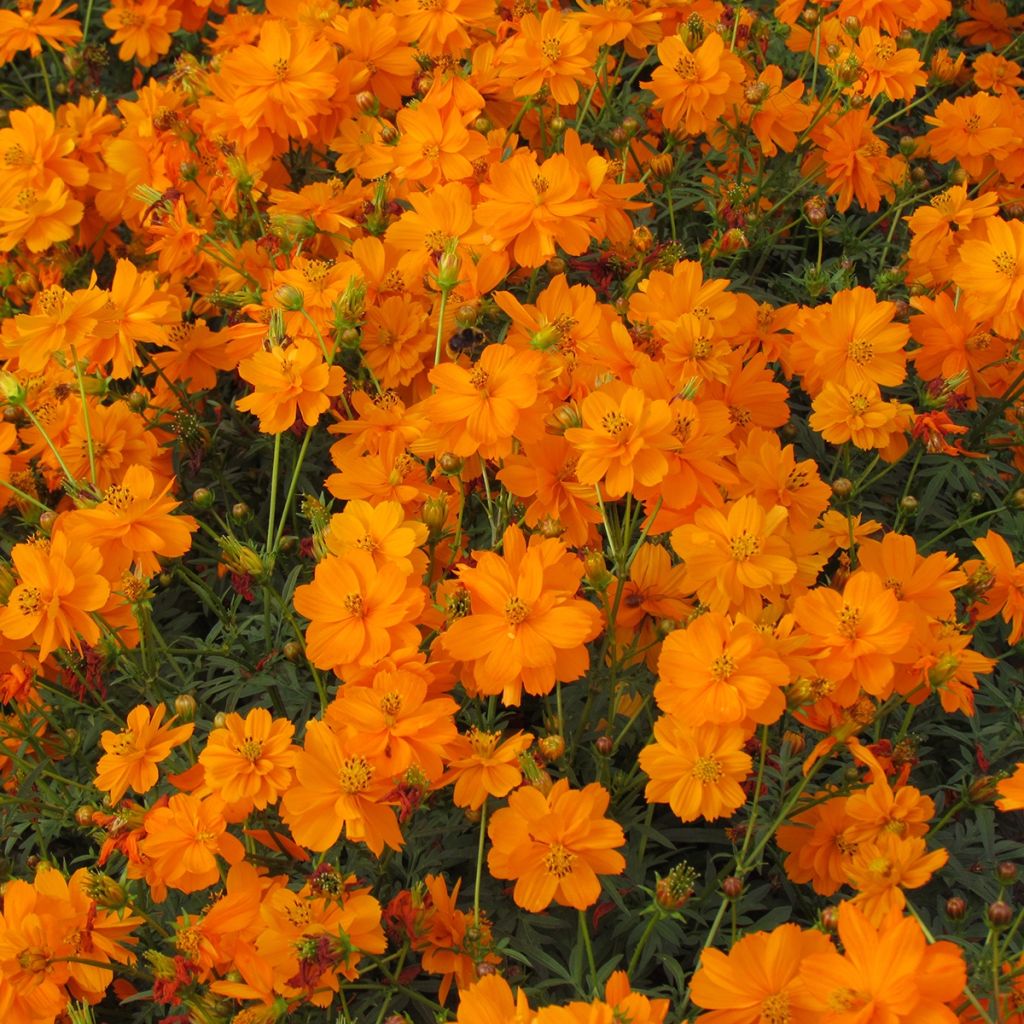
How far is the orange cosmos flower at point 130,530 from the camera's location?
5.23ft

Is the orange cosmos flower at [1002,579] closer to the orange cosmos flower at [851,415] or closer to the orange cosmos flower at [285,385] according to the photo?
the orange cosmos flower at [851,415]

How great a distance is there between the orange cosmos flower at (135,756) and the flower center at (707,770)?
595 millimetres

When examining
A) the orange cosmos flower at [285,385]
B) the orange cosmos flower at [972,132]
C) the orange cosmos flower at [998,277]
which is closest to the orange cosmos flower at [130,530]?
the orange cosmos flower at [285,385]

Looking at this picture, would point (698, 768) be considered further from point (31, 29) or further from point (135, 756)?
point (31, 29)

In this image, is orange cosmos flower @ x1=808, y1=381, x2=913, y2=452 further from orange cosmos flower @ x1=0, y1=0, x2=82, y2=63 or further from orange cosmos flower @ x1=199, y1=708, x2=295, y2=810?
orange cosmos flower @ x1=0, y1=0, x2=82, y2=63

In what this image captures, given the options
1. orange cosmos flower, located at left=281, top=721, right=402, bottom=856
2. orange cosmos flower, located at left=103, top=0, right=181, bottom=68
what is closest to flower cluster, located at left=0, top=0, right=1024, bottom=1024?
orange cosmos flower, located at left=281, top=721, right=402, bottom=856

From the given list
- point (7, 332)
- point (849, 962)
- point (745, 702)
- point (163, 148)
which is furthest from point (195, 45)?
point (849, 962)

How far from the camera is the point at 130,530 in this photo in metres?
1.61

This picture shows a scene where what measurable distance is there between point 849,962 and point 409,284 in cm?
120

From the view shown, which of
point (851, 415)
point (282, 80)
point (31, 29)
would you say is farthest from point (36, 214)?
point (851, 415)

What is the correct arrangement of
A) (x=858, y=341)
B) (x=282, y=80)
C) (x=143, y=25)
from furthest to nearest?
(x=143, y=25) → (x=282, y=80) → (x=858, y=341)

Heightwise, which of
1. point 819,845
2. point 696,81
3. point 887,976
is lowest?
point 819,845

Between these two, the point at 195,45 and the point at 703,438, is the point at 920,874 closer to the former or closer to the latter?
the point at 703,438

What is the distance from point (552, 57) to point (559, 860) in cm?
131
